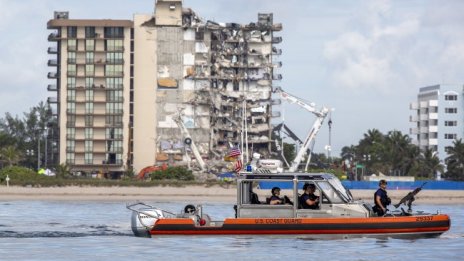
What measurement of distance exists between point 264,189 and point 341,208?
187 ft

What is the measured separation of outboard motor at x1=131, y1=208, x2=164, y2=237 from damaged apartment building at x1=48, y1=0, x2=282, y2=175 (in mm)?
114131

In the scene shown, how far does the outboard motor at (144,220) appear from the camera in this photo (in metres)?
42.5

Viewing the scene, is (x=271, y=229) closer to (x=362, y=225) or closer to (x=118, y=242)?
(x=362, y=225)

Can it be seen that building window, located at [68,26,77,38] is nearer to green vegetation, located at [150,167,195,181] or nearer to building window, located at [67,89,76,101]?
building window, located at [67,89,76,101]

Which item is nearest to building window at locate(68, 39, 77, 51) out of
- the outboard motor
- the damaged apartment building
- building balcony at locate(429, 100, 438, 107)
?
the damaged apartment building

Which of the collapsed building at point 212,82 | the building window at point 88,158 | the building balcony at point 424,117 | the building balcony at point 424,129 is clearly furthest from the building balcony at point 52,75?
the building balcony at point 424,129

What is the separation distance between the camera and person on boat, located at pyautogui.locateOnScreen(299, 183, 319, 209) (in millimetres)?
41625

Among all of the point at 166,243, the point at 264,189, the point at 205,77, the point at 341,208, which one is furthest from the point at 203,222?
the point at 205,77

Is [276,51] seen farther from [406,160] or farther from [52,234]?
[52,234]

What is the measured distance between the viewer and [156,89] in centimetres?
16062

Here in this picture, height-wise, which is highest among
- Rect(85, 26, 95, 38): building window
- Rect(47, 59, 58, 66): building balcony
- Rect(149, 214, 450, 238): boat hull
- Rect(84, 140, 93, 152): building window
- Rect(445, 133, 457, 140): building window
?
Rect(85, 26, 95, 38): building window

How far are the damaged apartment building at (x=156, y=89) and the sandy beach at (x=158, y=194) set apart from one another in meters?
46.5

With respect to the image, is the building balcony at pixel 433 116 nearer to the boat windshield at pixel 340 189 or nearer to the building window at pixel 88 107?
the building window at pixel 88 107

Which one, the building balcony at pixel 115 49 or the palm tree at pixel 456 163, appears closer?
the palm tree at pixel 456 163
